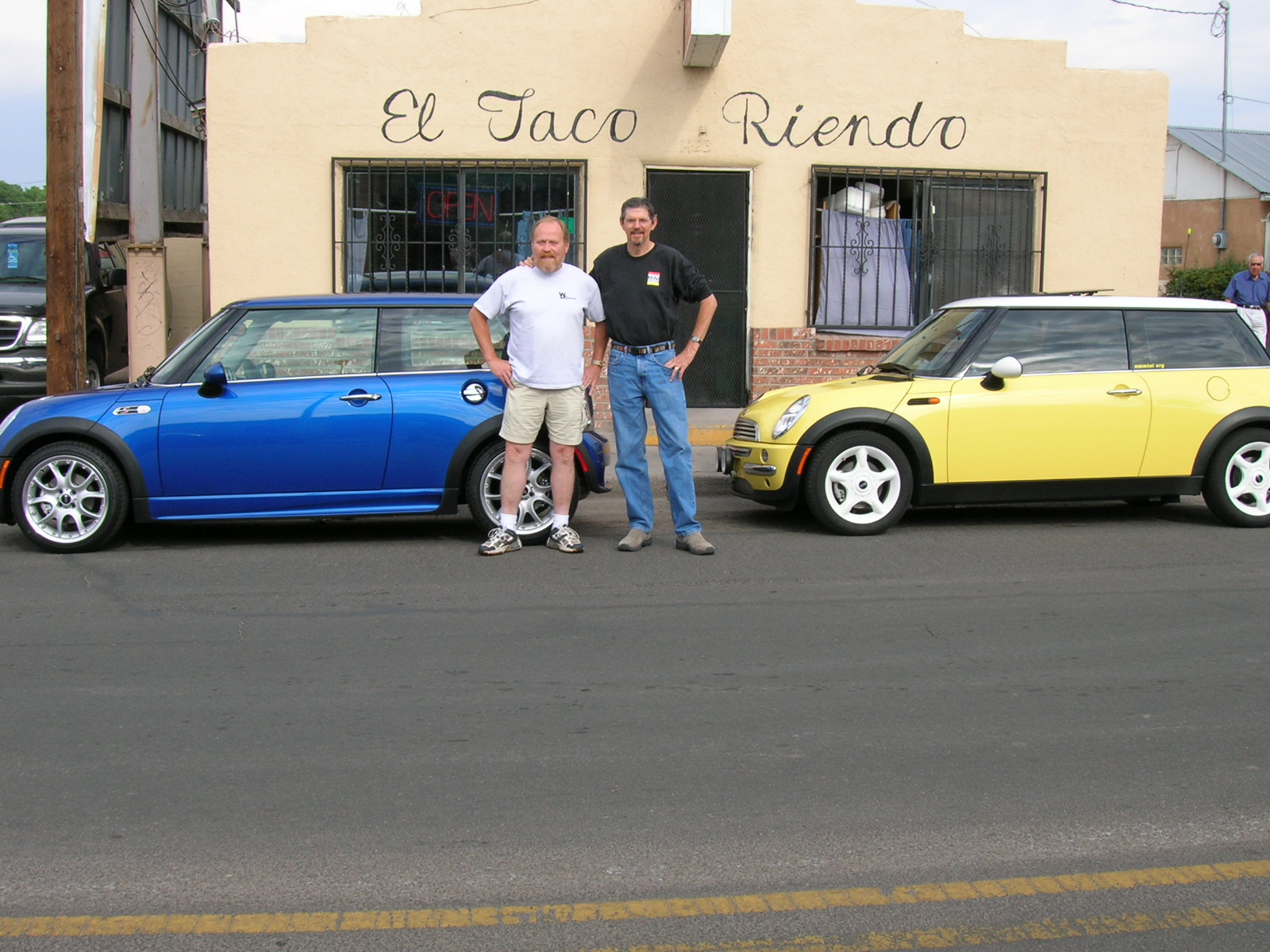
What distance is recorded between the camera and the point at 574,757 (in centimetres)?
434

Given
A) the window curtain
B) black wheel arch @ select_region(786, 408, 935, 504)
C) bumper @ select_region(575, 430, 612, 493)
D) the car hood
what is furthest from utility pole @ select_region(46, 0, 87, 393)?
the window curtain

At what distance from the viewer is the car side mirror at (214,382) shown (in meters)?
7.54

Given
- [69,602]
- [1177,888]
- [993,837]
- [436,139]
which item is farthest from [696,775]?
[436,139]

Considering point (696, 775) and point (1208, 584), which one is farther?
point (1208, 584)

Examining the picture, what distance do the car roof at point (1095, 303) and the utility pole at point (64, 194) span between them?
22.8 ft

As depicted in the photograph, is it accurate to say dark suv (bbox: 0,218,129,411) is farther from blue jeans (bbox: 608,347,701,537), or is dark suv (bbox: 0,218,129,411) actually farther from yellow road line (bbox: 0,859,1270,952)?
yellow road line (bbox: 0,859,1270,952)

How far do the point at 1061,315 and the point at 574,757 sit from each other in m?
5.50

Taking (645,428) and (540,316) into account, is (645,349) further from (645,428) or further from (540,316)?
(540,316)

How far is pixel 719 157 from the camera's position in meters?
13.1

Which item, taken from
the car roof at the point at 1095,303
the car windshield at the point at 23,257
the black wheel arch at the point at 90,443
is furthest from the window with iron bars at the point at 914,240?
the car windshield at the point at 23,257

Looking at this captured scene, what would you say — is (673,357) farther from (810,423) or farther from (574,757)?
(574,757)

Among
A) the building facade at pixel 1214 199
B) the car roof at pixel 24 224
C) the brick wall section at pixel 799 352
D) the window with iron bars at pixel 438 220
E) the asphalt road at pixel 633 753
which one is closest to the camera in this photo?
the asphalt road at pixel 633 753

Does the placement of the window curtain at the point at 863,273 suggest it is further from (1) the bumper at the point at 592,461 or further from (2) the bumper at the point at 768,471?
(1) the bumper at the point at 592,461

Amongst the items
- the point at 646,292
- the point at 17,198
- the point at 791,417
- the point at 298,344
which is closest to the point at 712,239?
the point at 791,417
